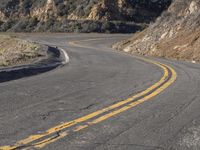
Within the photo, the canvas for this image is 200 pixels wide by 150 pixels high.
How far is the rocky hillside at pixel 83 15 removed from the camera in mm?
56731

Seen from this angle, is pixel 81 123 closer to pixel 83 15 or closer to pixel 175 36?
pixel 175 36

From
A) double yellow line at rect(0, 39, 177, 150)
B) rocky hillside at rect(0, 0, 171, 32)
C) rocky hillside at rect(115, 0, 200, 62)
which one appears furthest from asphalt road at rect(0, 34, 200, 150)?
rocky hillside at rect(0, 0, 171, 32)

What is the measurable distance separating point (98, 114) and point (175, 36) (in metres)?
21.1

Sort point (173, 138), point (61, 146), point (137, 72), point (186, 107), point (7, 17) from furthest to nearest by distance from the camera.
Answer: point (7, 17), point (137, 72), point (186, 107), point (173, 138), point (61, 146)

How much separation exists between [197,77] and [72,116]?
6691 mm

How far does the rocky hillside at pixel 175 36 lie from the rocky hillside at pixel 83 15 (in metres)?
24.2

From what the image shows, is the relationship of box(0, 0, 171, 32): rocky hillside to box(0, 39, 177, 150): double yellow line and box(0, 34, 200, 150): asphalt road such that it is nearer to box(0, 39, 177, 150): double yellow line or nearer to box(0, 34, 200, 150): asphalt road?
box(0, 34, 200, 150): asphalt road

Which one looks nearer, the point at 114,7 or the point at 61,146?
the point at 61,146

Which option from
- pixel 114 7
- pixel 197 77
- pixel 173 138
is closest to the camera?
pixel 173 138

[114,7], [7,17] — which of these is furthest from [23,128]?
[7,17]

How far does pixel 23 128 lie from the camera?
21.4ft

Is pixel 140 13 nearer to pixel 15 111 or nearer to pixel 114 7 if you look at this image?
pixel 114 7

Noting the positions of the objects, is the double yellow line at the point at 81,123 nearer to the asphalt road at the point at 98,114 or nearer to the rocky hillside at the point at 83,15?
the asphalt road at the point at 98,114

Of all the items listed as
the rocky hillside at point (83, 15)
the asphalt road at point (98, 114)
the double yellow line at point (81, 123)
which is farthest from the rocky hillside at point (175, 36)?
the rocky hillside at point (83, 15)
